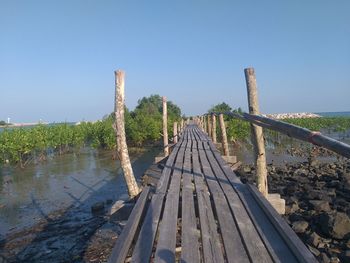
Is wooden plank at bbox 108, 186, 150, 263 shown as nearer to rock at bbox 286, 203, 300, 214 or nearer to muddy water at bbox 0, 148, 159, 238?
rock at bbox 286, 203, 300, 214

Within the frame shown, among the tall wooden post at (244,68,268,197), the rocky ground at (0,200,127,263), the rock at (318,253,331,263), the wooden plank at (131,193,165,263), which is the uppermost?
the tall wooden post at (244,68,268,197)

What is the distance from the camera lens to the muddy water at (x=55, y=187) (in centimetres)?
972

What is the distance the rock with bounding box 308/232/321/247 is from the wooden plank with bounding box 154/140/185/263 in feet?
7.82

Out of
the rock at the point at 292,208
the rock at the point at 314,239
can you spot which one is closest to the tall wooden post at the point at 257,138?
the rock at the point at 314,239

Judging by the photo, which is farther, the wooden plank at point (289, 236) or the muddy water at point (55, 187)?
the muddy water at point (55, 187)

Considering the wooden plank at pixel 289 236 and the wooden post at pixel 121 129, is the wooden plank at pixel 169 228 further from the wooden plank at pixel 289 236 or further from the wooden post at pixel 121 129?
the wooden post at pixel 121 129

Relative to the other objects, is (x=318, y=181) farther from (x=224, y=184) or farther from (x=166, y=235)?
(x=166, y=235)

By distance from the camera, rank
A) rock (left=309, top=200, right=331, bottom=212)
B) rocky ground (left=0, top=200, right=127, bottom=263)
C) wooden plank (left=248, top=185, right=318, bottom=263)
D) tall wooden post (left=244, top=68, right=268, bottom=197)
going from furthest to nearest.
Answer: rock (left=309, top=200, right=331, bottom=212) < rocky ground (left=0, top=200, right=127, bottom=263) < tall wooden post (left=244, top=68, right=268, bottom=197) < wooden plank (left=248, top=185, right=318, bottom=263)

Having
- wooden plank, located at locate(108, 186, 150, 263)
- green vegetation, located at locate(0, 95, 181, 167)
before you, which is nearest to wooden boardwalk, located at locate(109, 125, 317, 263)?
wooden plank, located at locate(108, 186, 150, 263)

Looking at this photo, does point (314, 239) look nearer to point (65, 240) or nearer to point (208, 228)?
point (208, 228)

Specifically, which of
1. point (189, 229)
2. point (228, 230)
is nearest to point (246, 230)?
point (228, 230)

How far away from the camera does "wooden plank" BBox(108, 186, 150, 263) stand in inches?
91.0

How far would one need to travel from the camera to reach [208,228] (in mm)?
2865

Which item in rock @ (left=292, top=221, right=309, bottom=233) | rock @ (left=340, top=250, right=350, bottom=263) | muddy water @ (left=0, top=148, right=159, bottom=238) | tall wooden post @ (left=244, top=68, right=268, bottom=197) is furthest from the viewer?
muddy water @ (left=0, top=148, right=159, bottom=238)
